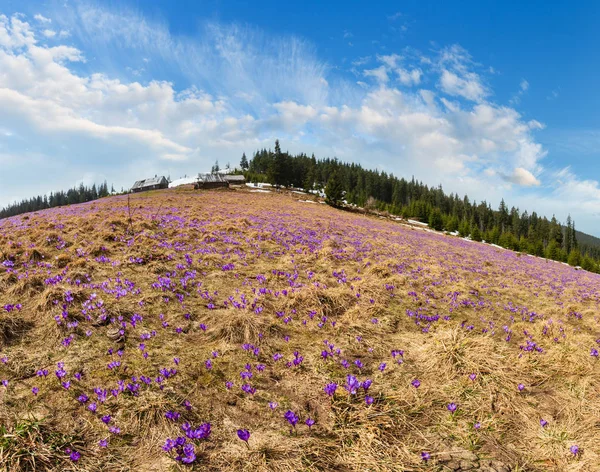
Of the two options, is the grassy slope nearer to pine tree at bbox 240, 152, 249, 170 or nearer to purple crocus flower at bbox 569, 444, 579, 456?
purple crocus flower at bbox 569, 444, 579, 456

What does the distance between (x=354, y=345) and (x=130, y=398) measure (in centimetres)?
397

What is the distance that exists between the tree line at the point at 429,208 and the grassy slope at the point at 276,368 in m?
62.0

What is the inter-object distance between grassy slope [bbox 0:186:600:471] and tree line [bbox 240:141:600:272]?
62.0 m

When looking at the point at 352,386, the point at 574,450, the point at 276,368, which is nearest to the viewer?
the point at 574,450

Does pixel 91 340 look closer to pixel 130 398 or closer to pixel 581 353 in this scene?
pixel 130 398

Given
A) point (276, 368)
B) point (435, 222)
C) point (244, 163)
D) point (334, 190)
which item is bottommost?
point (276, 368)

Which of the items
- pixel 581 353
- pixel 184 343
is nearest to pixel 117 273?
pixel 184 343

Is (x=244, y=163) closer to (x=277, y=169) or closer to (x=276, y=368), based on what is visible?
(x=277, y=169)

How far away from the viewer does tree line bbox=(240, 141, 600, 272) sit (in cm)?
7894

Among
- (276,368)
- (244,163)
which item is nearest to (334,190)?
(276,368)

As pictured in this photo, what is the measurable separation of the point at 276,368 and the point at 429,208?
10103 centimetres

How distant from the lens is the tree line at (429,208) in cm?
7894

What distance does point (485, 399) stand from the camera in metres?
4.54

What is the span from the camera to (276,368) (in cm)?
506
